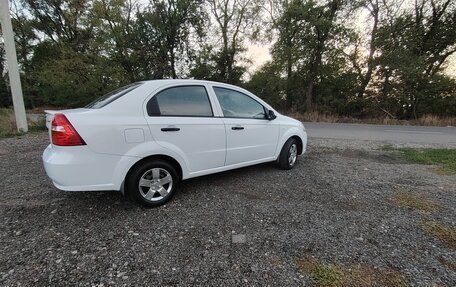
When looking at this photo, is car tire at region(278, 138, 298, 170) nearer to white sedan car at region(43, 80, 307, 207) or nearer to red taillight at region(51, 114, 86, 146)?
white sedan car at region(43, 80, 307, 207)

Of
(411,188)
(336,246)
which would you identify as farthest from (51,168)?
(411,188)

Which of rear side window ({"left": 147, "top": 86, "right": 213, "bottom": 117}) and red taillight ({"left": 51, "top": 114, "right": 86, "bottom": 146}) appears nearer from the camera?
red taillight ({"left": 51, "top": 114, "right": 86, "bottom": 146})

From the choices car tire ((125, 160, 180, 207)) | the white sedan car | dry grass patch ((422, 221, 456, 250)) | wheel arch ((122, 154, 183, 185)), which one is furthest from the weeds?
car tire ((125, 160, 180, 207))

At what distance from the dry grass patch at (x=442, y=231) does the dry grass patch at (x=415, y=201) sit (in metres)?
0.39

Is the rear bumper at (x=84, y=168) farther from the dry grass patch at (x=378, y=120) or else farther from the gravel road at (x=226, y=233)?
the dry grass patch at (x=378, y=120)

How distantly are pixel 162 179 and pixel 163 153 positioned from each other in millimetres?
361

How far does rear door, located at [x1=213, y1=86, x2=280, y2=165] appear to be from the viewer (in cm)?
372

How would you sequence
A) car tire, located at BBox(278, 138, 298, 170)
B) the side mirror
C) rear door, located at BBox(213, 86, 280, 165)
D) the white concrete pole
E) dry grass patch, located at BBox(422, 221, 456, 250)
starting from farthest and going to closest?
the white concrete pole → car tire, located at BBox(278, 138, 298, 170) → the side mirror → rear door, located at BBox(213, 86, 280, 165) → dry grass patch, located at BBox(422, 221, 456, 250)

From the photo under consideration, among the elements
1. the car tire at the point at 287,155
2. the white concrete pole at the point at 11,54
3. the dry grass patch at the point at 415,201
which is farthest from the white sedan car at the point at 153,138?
the white concrete pole at the point at 11,54

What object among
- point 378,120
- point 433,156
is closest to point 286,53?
point 378,120

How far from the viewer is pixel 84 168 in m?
2.64

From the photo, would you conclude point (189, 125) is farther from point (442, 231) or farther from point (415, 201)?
point (415, 201)

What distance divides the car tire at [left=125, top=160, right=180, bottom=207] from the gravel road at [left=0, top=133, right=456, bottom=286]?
0.15 m

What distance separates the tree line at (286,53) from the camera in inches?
607
